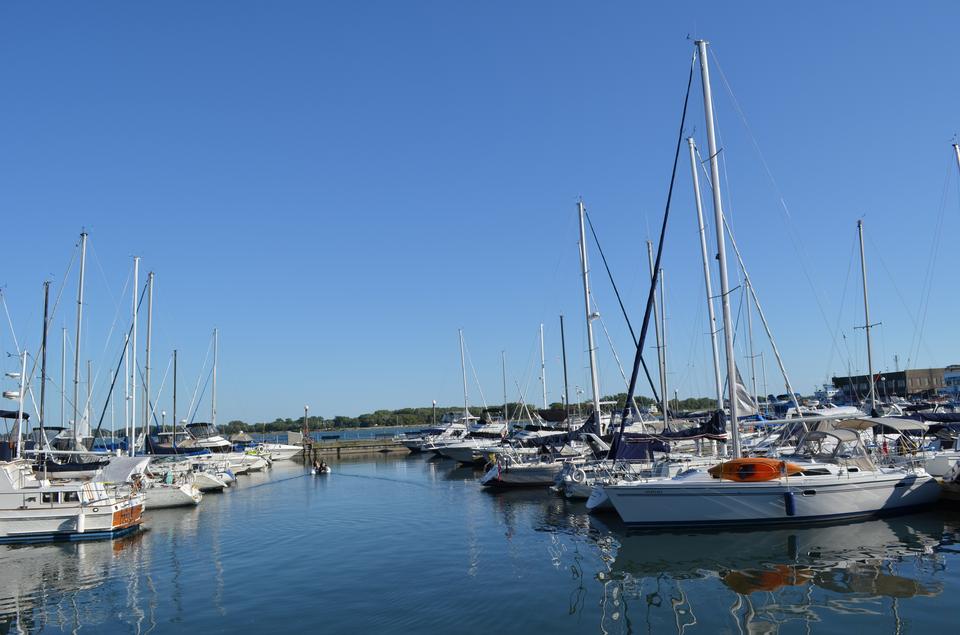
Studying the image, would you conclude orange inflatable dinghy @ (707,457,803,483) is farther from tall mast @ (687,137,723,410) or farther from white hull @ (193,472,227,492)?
white hull @ (193,472,227,492)

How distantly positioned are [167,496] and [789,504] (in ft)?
103

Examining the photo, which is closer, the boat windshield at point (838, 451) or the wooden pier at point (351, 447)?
the boat windshield at point (838, 451)

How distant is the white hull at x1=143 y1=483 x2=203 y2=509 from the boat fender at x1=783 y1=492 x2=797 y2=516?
30456mm

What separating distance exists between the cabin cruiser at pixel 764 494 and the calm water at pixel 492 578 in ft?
2.03

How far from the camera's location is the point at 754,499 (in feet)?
74.2

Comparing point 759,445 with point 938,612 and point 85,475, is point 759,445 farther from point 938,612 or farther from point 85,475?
point 85,475

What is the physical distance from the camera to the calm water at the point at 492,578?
48.0 feet

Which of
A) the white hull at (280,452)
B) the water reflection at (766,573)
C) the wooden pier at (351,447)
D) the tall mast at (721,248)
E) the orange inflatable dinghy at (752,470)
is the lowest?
the wooden pier at (351,447)

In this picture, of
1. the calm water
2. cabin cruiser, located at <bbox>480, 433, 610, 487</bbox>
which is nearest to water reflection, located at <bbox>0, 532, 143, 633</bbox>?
the calm water

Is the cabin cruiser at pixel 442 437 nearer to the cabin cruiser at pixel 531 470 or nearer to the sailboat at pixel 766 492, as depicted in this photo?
the cabin cruiser at pixel 531 470

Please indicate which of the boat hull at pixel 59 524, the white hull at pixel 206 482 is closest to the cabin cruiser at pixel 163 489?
the white hull at pixel 206 482

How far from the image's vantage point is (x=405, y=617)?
1524 cm

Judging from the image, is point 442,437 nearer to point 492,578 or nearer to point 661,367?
point 661,367

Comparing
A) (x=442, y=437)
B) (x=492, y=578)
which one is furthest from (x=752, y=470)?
(x=442, y=437)
